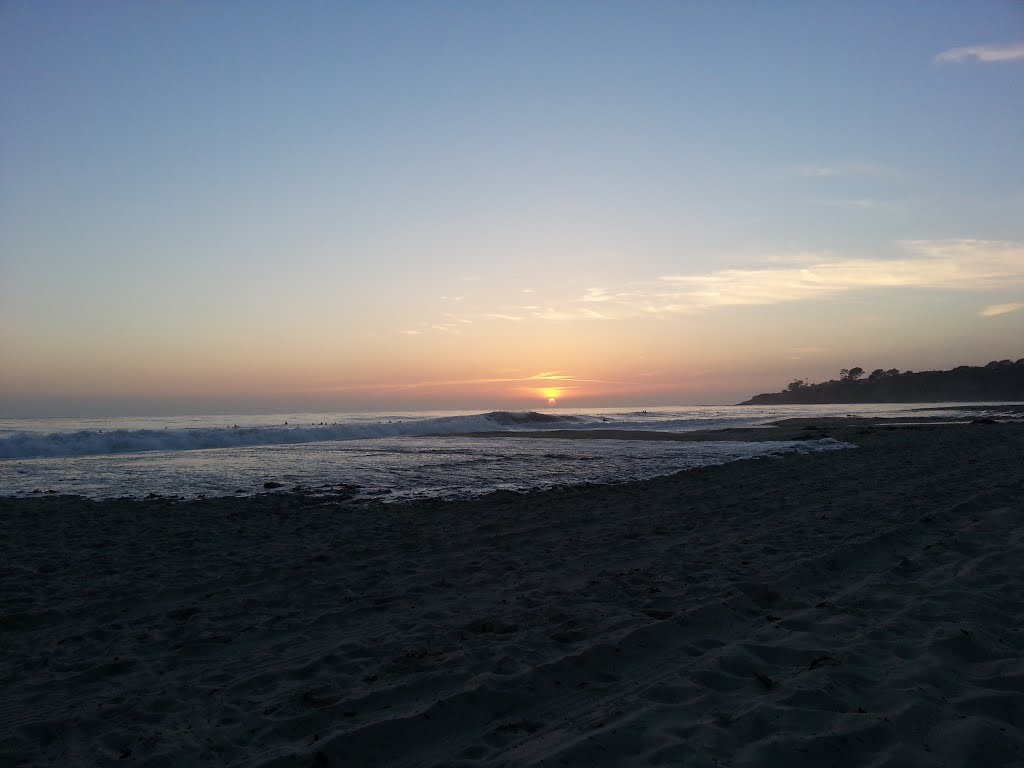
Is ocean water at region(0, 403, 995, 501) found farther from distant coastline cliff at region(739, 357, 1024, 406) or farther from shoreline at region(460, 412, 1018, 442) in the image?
distant coastline cliff at region(739, 357, 1024, 406)

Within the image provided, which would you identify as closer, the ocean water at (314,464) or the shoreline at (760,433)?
the ocean water at (314,464)

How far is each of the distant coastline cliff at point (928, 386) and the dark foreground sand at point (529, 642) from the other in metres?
112

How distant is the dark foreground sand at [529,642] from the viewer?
3.15 meters

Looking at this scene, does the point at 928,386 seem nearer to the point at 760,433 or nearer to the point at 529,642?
the point at 760,433

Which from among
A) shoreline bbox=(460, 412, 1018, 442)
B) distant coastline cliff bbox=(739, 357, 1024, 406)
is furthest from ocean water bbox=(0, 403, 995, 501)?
distant coastline cliff bbox=(739, 357, 1024, 406)

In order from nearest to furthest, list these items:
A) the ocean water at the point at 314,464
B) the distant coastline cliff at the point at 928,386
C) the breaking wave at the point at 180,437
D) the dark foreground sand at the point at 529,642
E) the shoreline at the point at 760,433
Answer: the dark foreground sand at the point at 529,642 < the ocean water at the point at 314,464 < the breaking wave at the point at 180,437 < the shoreline at the point at 760,433 < the distant coastline cliff at the point at 928,386

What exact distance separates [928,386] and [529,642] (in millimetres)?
125104

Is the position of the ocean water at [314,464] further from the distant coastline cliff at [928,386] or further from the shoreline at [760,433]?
the distant coastline cliff at [928,386]

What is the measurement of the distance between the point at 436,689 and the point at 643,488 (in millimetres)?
9520

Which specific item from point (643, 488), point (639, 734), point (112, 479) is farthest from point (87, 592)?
point (112, 479)

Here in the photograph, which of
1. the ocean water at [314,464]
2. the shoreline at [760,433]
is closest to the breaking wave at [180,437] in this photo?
the ocean water at [314,464]

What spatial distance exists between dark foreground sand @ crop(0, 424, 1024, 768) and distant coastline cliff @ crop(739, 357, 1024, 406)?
11168cm

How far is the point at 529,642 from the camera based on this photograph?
450 cm

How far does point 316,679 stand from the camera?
4059 millimetres
